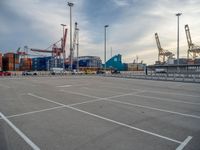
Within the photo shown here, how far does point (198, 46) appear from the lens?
7569 centimetres

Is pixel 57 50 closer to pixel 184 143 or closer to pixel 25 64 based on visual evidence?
pixel 25 64

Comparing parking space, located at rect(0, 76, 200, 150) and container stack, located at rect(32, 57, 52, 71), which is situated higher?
container stack, located at rect(32, 57, 52, 71)

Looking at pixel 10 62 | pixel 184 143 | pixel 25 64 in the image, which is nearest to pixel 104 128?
pixel 184 143

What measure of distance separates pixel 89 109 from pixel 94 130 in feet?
8.90

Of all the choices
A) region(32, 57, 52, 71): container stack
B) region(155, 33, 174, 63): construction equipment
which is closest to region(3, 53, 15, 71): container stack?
region(32, 57, 52, 71): container stack

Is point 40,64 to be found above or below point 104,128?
above

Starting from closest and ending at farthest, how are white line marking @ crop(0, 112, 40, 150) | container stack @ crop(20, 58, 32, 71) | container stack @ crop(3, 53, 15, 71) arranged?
white line marking @ crop(0, 112, 40, 150), container stack @ crop(3, 53, 15, 71), container stack @ crop(20, 58, 32, 71)

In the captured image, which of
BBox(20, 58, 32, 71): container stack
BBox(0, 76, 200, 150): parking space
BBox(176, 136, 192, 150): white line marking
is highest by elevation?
BBox(20, 58, 32, 71): container stack

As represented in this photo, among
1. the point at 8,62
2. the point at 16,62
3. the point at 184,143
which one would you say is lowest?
the point at 184,143

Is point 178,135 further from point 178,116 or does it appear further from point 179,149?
point 178,116

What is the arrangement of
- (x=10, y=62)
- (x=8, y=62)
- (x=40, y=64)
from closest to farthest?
1. (x=8, y=62)
2. (x=10, y=62)
3. (x=40, y=64)

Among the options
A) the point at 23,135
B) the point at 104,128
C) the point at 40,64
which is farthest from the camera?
the point at 40,64

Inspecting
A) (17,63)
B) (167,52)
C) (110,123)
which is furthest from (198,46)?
(110,123)

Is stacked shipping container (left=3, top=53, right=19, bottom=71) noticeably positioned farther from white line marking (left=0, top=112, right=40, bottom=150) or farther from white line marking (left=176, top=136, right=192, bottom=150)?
white line marking (left=176, top=136, right=192, bottom=150)
